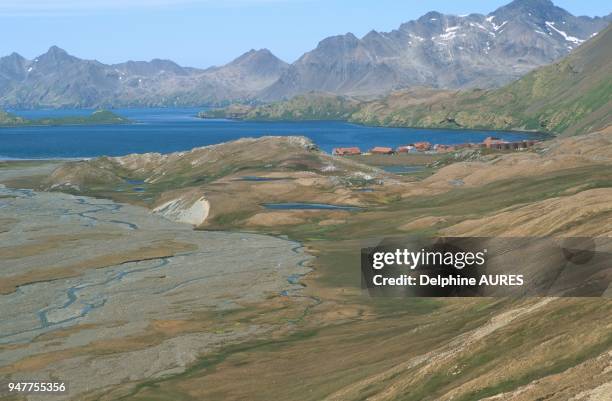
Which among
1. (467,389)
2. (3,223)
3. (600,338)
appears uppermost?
Answer: (600,338)

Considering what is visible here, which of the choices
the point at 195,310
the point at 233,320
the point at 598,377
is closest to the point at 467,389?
the point at 598,377

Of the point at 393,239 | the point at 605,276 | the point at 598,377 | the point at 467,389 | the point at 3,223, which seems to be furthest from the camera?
the point at 3,223

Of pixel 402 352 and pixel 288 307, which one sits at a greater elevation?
pixel 402 352

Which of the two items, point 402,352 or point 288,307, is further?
point 288,307

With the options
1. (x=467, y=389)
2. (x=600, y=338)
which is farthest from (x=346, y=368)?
(x=600, y=338)

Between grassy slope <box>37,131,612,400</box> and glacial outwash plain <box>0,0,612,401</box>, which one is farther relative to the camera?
glacial outwash plain <box>0,0,612,401</box>

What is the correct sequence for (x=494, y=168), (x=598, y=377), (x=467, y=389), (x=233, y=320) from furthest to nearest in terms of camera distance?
(x=494, y=168) → (x=233, y=320) → (x=467, y=389) → (x=598, y=377)

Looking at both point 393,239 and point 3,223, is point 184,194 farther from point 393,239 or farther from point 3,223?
point 393,239

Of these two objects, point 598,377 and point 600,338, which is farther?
point 600,338

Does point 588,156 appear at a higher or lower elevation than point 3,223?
higher

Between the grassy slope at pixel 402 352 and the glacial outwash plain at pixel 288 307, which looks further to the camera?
the glacial outwash plain at pixel 288 307
